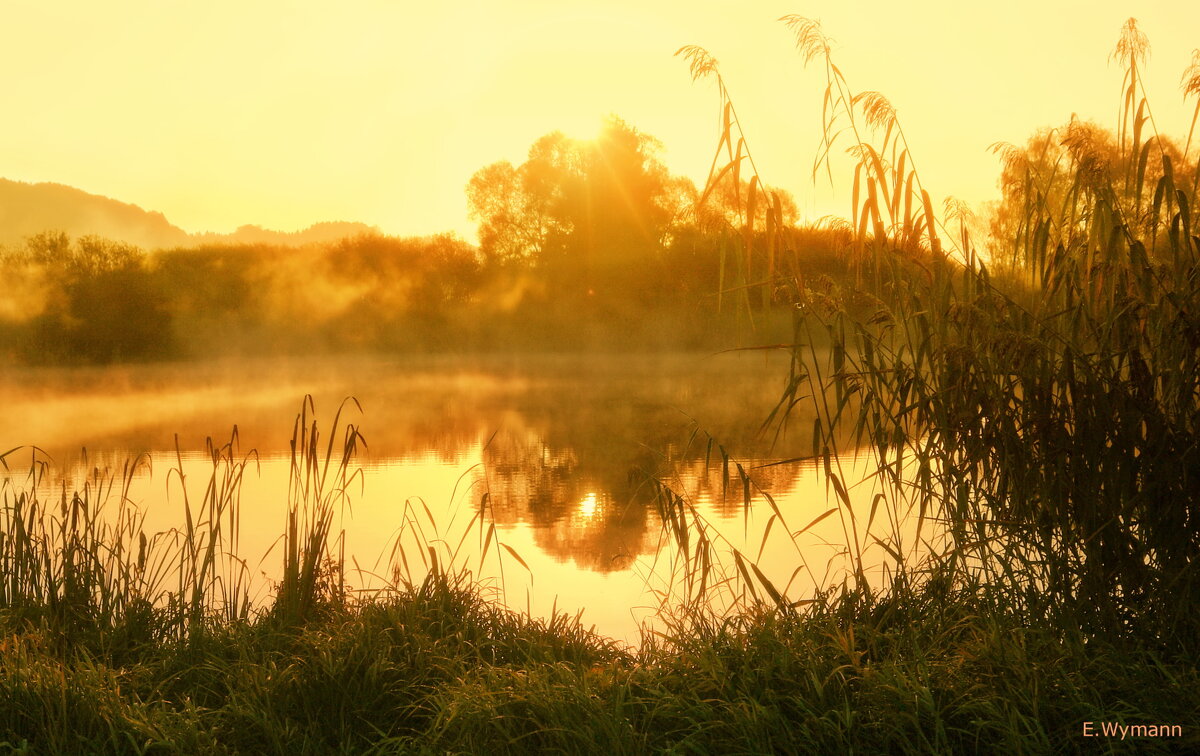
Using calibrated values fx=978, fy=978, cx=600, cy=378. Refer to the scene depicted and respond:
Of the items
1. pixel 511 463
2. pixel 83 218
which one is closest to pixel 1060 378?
pixel 511 463

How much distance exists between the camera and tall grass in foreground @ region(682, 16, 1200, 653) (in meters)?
2.69

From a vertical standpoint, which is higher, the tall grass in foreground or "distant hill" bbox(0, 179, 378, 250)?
"distant hill" bbox(0, 179, 378, 250)

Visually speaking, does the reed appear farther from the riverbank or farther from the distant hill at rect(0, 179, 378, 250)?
the distant hill at rect(0, 179, 378, 250)

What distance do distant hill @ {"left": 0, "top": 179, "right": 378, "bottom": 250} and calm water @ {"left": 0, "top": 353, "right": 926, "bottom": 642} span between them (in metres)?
124

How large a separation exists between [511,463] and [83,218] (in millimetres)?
179666

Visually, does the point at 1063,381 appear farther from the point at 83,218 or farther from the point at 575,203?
the point at 83,218

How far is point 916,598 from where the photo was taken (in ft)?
10.3

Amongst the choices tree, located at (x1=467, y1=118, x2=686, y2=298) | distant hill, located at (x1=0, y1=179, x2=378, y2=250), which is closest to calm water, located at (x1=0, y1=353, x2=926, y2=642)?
→ tree, located at (x1=467, y1=118, x2=686, y2=298)

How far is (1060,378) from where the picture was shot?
2822 mm

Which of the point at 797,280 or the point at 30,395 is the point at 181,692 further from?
the point at 30,395

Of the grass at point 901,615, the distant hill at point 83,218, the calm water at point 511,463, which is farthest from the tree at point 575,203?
the distant hill at point 83,218

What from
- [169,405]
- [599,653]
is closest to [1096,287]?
[599,653]

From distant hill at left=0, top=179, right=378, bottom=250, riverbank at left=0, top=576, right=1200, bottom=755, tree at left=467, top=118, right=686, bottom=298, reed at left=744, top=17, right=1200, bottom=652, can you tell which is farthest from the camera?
distant hill at left=0, top=179, right=378, bottom=250

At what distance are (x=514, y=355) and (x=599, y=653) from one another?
81.6ft
